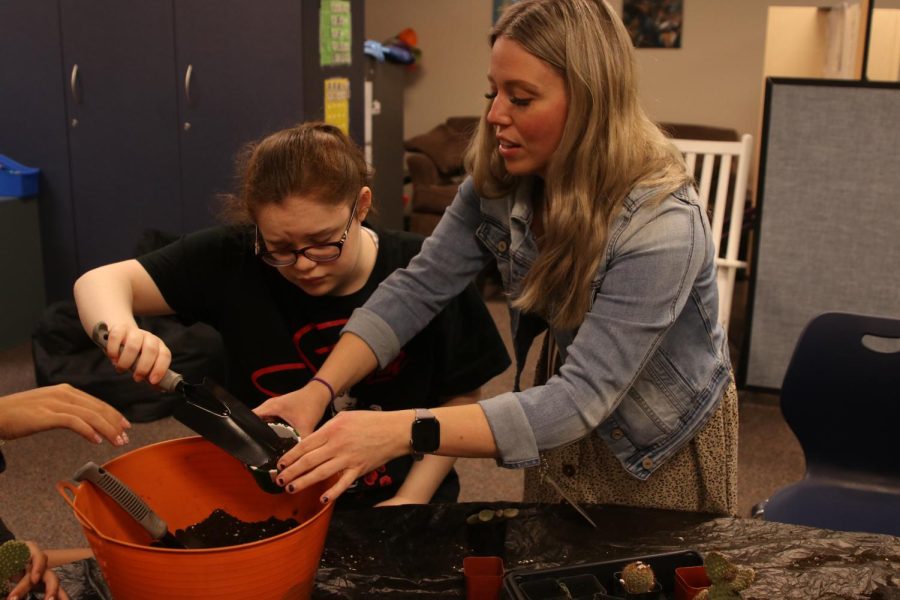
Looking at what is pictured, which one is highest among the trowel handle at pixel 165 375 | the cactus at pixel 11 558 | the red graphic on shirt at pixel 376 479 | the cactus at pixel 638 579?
the trowel handle at pixel 165 375

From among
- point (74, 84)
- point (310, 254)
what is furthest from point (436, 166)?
point (310, 254)

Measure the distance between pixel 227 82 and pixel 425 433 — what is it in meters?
2.76

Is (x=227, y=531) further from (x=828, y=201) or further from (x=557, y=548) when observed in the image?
(x=828, y=201)

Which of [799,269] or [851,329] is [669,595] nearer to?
[851,329]

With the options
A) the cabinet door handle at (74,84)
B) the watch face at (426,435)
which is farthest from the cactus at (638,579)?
the cabinet door handle at (74,84)

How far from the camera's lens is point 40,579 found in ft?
3.38

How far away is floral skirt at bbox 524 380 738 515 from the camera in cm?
141

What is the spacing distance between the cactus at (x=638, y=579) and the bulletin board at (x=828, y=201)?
2.17m

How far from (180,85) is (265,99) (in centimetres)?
36

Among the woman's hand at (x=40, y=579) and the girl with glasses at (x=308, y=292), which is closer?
the woman's hand at (x=40, y=579)

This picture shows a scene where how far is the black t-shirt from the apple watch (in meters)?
0.40

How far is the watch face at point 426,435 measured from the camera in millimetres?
1113

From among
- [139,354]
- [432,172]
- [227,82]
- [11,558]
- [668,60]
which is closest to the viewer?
[11,558]

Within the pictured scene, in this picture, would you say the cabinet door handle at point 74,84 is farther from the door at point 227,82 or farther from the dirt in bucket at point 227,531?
the dirt in bucket at point 227,531
